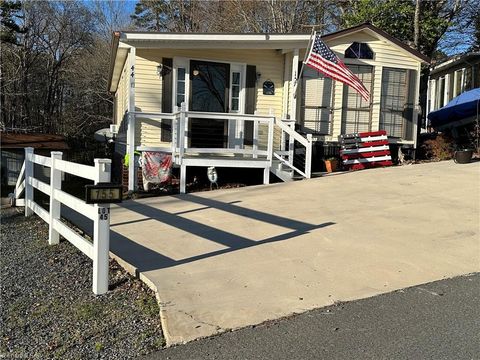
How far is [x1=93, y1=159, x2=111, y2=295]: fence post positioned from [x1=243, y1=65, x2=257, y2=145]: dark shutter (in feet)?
27.6

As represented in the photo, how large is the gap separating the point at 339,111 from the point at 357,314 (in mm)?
10078

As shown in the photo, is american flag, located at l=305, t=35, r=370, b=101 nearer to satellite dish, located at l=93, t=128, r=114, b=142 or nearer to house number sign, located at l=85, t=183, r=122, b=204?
house number sign, located at l=85, t=183, r=122, b=204

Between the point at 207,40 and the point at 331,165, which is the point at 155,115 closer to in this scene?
the point at 207,40

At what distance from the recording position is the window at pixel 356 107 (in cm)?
1349

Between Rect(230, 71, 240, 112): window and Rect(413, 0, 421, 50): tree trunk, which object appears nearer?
Rect(230, 71, 240, 112): window

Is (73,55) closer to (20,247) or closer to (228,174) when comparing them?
(228,174)

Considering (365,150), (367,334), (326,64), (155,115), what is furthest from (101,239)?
(365,150)

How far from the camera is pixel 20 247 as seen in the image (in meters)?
6.21

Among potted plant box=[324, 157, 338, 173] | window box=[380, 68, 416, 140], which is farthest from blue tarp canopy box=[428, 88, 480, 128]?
potted plant box=[324, 157, 338, 173]

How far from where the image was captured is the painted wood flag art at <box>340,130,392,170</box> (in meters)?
13.1

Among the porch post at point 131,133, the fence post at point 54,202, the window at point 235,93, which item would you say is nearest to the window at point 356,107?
the window at point 235,93

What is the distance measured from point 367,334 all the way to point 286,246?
2.35m

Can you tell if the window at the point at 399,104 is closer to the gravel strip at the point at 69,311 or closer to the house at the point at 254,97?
the house at the point at 254,97

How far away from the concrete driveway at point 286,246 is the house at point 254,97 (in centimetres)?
192
